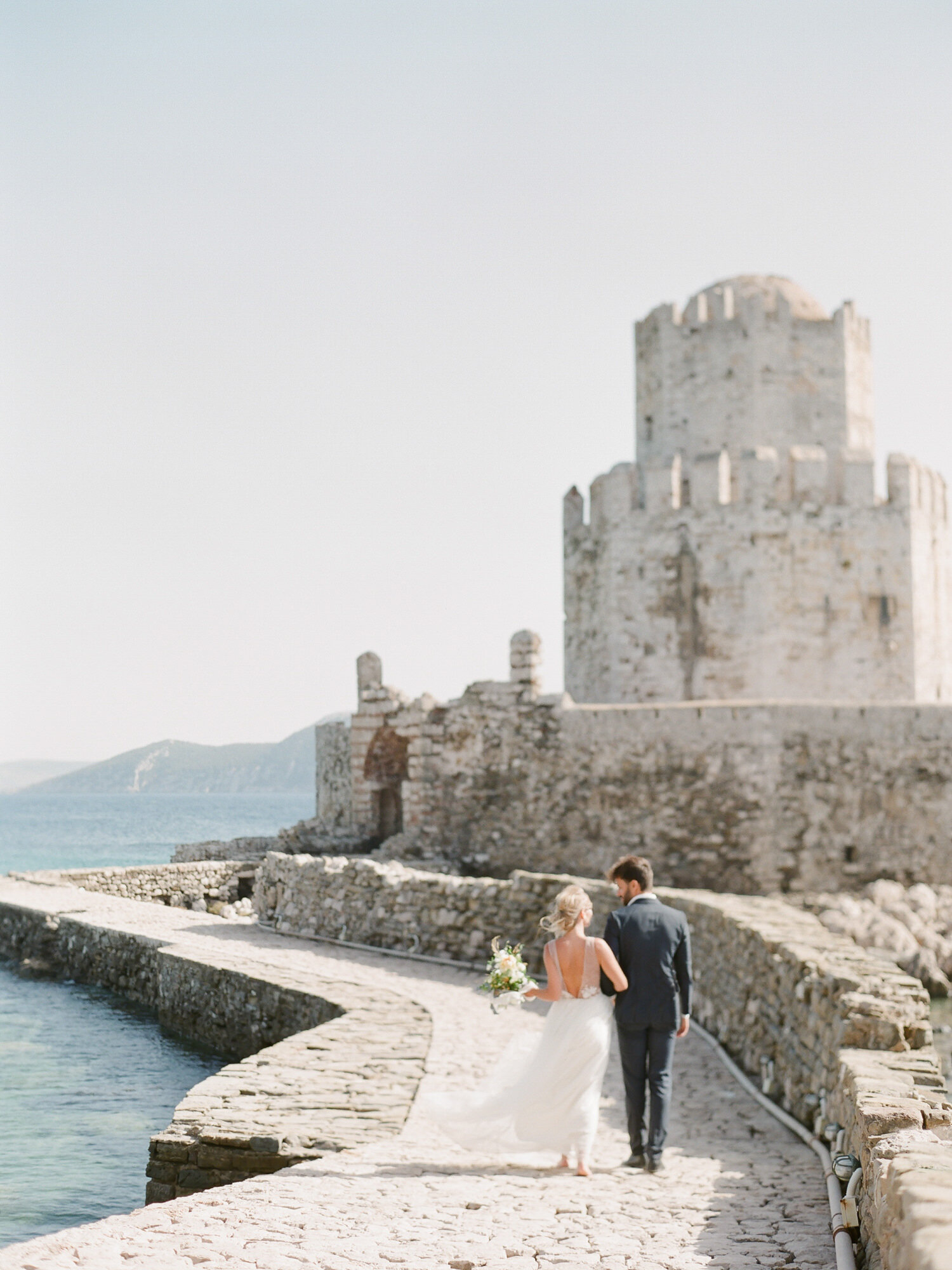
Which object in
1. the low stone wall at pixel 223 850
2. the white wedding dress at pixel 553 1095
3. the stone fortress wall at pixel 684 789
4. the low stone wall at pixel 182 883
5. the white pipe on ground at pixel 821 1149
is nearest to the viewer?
the white pipe on ground at pixel 821 1149

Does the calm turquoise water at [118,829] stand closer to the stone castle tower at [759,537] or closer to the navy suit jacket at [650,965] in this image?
the stone castle tower at [759,537]

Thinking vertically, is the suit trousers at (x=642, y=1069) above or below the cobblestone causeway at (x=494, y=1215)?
above

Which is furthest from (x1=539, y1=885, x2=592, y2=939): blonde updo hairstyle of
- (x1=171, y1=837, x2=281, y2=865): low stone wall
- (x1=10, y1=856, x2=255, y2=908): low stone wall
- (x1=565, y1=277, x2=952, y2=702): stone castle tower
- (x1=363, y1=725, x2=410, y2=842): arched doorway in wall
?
(x1=565, y1=277, x2=952, y2=702): stone castle tower

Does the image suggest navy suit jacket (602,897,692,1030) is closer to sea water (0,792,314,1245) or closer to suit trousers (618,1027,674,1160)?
suit trousers (618,1027,674,1160)

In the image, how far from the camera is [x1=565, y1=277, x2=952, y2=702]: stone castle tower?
23.3m

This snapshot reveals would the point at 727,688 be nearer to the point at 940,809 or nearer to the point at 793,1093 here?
the point at 940,809

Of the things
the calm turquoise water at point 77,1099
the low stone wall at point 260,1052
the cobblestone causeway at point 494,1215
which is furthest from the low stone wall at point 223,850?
the cobblestone causeway at point 494,1215

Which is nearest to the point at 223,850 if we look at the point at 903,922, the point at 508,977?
the point at 903,922

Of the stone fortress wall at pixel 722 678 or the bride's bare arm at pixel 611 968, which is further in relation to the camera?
the stone fortress wall at pixel 722 678

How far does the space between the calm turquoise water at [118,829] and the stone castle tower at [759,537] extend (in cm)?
2465

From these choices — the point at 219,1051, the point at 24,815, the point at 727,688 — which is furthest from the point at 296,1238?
the point at 24,815

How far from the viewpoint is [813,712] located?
18703 mm

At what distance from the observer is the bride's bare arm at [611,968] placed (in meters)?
6.52

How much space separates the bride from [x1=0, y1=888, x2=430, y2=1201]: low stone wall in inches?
30.7
